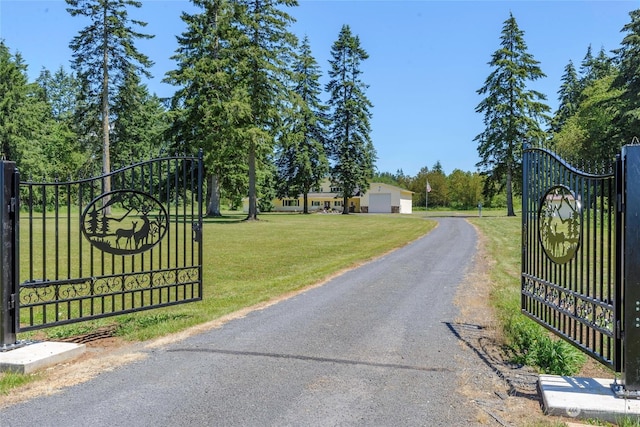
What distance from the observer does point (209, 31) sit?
38656mm

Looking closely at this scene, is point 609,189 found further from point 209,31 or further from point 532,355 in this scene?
point 209,31

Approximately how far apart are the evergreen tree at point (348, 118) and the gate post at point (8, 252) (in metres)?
50.5

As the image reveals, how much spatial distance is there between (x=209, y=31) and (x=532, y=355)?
1542 inches

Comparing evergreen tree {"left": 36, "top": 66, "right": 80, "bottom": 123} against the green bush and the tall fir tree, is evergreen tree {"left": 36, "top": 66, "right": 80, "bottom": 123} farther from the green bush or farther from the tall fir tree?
the green bush

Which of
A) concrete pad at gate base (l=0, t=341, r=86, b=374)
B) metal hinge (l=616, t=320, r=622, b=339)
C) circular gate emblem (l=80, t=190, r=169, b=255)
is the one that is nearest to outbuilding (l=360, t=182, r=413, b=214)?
circular gate emblem (l=80, t=190, r=169, b=255)

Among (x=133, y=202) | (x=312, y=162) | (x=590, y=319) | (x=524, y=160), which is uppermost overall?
(x=312, y=162)

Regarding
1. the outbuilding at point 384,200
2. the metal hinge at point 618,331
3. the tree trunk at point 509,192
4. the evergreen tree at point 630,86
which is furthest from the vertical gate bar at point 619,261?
the outbuilding at point 384,200

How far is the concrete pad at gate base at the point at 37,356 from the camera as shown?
15.1ft

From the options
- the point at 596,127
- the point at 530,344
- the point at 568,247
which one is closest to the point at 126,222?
the point at 530,344

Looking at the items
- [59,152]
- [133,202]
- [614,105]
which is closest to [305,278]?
[133,202]

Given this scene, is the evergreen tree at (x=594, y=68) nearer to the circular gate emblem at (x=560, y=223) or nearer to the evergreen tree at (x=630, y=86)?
the evergreen tree at (x=630, y=86)

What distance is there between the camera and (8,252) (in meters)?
4.89

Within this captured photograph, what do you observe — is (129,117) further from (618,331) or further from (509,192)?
(618,331)

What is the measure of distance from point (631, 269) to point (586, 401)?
112cm
